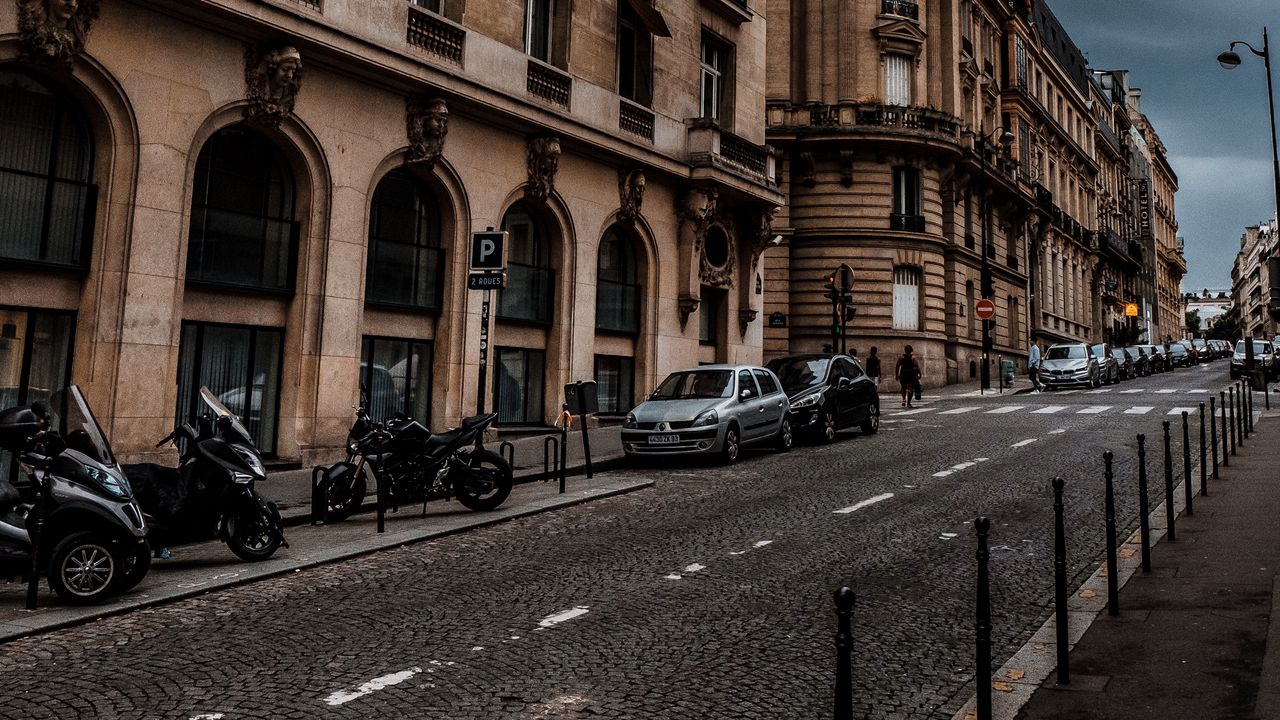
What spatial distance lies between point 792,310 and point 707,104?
49.0 ft

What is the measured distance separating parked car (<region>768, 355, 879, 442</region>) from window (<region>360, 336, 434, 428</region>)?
6717 mm

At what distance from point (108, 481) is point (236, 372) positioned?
23.1 feet

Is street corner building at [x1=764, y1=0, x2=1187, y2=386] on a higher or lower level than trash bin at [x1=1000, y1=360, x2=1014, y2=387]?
higher

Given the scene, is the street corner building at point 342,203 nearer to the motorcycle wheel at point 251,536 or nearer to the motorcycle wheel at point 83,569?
the motorcycle wheel at point 251,536

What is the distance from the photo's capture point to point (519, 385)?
18.3m

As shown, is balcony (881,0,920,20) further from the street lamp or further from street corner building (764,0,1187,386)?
the street lamp

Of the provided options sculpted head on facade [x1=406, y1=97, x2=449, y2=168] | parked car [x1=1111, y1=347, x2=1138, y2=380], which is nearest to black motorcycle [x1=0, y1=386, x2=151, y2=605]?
sculpted head on facade [x1=406, y1=97, x2=449, y2=168]

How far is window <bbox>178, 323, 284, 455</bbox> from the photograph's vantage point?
1290cm

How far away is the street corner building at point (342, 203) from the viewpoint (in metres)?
11.7

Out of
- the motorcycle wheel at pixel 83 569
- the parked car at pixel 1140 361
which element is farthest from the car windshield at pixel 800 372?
the parked car at pixel 1140 361

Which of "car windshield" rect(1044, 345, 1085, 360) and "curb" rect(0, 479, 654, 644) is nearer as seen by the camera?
"curb" rect(0, 479, 654, 644)

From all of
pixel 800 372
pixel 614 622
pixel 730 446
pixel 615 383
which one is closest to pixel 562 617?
pixel 614 622

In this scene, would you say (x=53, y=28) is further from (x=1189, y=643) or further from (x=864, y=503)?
(x=1189, y=643)

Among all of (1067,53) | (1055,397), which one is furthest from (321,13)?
(1067,53)
